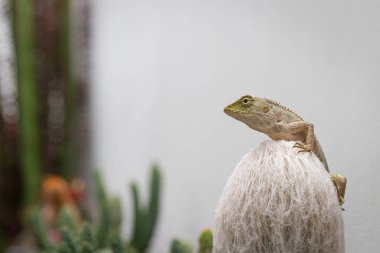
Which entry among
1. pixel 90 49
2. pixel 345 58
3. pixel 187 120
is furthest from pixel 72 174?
pixel 345 58

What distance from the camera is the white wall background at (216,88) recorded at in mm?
1220

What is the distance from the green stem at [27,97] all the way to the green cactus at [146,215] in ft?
4.14

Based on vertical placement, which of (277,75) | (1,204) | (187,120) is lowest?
(1,204)

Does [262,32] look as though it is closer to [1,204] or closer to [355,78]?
[355,78]

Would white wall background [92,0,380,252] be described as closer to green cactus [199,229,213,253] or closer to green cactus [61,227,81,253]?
green cactus [199,229,213,253]

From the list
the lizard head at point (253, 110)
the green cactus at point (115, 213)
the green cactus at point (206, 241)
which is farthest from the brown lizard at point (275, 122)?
the green cactus at point (115, 213)

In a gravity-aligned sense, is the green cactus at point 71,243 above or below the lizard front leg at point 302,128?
below

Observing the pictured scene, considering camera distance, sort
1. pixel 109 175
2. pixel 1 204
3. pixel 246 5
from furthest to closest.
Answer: pixel 1 204
pixel 109 175
pixel 246 5

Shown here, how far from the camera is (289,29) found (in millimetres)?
1521

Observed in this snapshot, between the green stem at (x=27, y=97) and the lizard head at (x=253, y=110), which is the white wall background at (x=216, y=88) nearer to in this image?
the lizard head at (x=253, y=110)

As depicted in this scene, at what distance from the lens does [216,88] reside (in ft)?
6.48

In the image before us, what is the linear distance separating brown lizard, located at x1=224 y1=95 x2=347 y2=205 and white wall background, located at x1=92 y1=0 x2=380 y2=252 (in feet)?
0.45

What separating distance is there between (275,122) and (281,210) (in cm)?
22

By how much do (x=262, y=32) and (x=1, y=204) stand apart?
8.04ft
